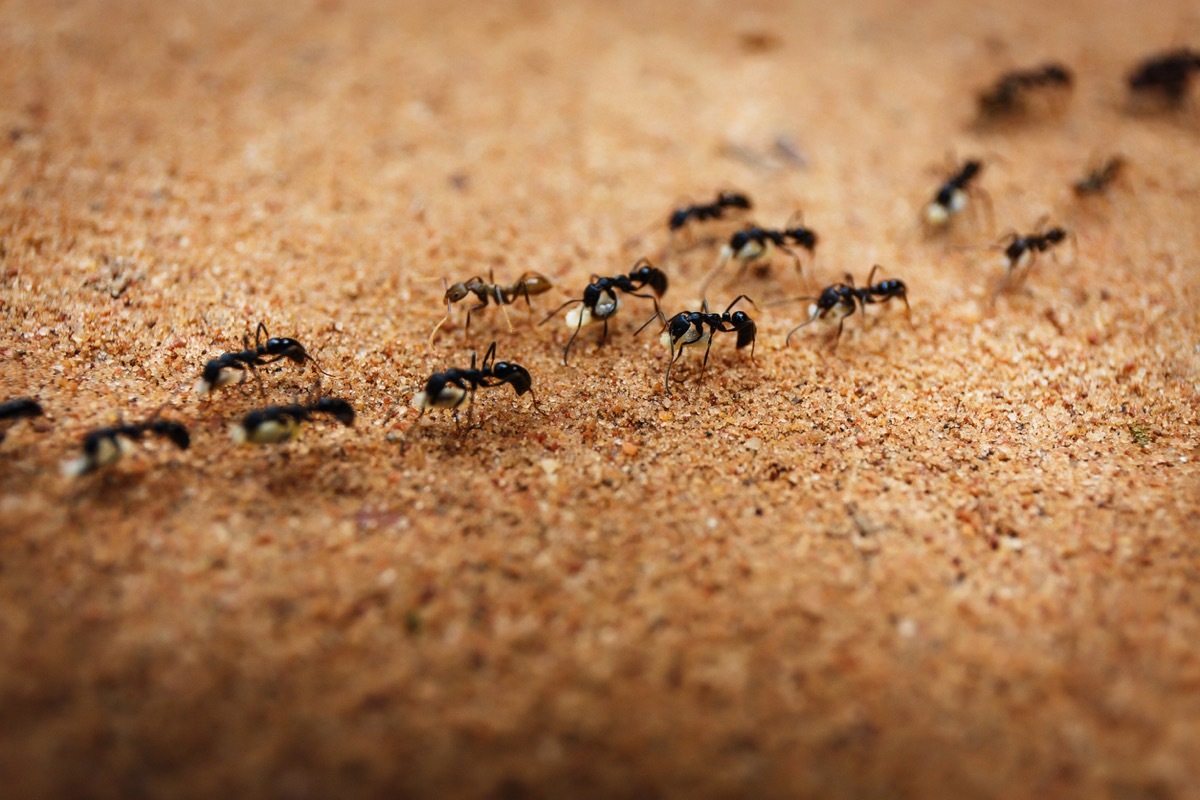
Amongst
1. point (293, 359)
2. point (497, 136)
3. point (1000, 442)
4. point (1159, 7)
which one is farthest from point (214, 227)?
point (1159, 7)

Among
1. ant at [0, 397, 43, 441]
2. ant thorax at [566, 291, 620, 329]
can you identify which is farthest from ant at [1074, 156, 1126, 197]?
ant at [0, 397, 43, 441]

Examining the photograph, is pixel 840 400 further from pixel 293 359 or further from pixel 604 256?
pixel 293 359

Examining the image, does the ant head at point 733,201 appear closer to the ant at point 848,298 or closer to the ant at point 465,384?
the ant at point 848,298

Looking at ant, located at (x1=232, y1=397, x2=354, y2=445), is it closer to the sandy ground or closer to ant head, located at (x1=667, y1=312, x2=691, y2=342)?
the sandy ground

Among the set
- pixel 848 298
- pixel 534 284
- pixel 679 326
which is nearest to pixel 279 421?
pixel 534 284

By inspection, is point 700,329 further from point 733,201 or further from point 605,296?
point 733,201
